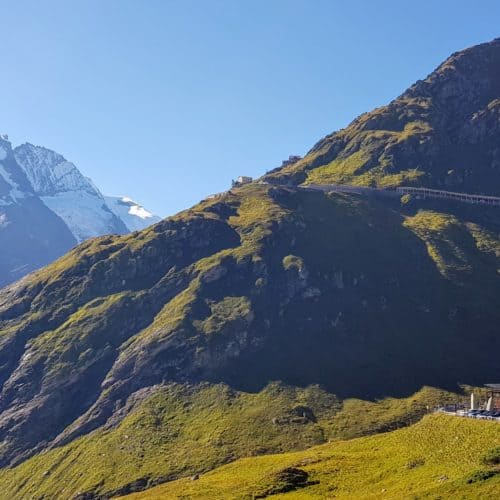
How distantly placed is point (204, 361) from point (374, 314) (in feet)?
165

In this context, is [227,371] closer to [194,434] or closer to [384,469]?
[194,434]

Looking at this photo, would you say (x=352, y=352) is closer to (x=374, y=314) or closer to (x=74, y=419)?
(x=374, y=314)

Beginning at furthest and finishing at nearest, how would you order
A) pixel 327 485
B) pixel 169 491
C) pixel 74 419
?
pixel 74 419
pixel 169 491
pixel 327 485

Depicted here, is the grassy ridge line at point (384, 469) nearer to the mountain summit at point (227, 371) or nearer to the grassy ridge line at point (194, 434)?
the grassy ridge line at point (194, 434)

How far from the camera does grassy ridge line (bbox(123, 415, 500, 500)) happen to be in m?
77.2

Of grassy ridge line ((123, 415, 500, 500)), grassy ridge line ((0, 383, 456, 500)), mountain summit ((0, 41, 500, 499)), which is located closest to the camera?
grassy ridge line ((123, 415, 500, 500))

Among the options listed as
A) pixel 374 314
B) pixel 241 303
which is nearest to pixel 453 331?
pixel 374 314

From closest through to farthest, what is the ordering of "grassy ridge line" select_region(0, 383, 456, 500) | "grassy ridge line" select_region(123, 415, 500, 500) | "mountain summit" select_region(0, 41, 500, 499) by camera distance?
1. "grassy ridge line" select_region(123, 415, 500, 500)
2. "grassy ridge line" select_region(0, 383, 456, 500)
3. "mountain summit" select_region(0, 41, 500, 499)

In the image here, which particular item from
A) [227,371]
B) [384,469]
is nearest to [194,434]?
[227,371]

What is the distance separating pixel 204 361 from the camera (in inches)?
6678

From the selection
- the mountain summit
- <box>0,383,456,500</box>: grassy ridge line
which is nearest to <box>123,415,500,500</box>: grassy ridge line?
<box>0,383,456,500</box>: grassy ridge line

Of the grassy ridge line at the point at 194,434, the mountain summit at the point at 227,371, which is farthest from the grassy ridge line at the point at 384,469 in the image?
the mountain summit at the point at 227,371

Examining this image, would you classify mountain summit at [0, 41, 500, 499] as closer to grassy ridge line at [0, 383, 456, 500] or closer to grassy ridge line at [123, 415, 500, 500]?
grassy ridge line at [0, 383, 456, 500]

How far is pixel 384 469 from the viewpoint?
93.1 m
